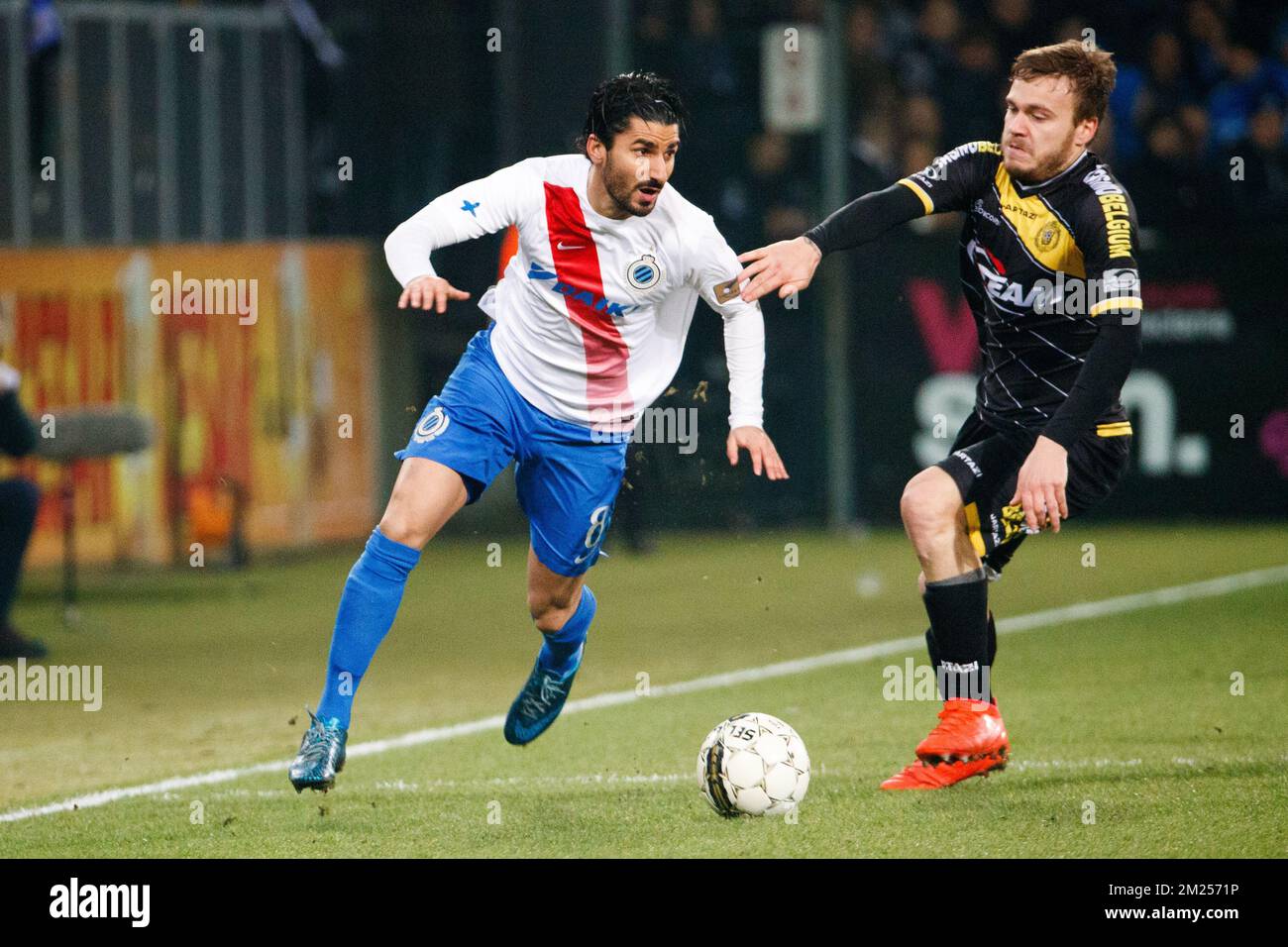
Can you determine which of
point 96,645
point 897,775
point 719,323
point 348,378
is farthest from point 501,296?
point 348,378

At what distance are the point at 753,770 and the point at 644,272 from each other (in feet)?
5.04

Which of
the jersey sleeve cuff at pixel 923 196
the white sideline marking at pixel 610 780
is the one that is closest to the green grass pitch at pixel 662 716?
the white sideline marking at pixel 610 780

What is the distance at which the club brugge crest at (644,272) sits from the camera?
571 cm

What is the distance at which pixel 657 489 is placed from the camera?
7.24 meters

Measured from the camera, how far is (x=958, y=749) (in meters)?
5.39

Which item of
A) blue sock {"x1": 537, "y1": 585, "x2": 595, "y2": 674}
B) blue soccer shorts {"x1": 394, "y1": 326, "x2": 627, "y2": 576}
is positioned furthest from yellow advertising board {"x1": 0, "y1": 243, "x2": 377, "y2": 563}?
blue soccer shorts {"x1": 394, "y1": 326, "x2": 627, "y2": 576}

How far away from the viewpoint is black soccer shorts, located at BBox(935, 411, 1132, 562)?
551cm

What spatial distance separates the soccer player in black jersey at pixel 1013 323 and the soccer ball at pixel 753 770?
453mm

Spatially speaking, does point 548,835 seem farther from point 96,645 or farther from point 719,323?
point 719,323

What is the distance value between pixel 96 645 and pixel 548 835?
4.85 metres

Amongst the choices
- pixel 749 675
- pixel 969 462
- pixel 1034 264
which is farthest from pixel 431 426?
pixel 749 675

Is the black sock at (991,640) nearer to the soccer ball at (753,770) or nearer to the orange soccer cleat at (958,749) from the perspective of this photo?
the orange soccer cleat at (958,749)

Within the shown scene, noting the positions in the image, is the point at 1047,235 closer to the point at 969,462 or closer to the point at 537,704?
the point at 969,462
